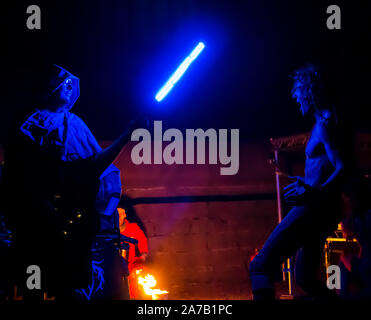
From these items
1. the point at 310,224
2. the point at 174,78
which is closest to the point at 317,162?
the point at 310,224

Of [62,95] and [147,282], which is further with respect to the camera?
[147,282]

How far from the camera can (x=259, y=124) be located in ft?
26.0

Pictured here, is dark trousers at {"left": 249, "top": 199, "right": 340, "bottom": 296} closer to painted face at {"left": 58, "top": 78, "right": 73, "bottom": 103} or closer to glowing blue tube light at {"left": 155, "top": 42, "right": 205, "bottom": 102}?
glowing blue tube light at {"left": 155, "top": 42, "right": 205, "bottom": 102}

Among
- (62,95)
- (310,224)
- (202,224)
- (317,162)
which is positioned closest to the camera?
(310,224)

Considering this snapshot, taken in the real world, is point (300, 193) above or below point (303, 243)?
above

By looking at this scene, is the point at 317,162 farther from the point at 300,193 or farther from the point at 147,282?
the point at 147,282

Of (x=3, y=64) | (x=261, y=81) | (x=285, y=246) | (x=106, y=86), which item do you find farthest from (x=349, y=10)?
(x=3, y=64)

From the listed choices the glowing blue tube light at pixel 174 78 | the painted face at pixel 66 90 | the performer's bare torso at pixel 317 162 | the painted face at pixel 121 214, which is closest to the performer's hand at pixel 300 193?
the performer's bare torso at pixel 317 162

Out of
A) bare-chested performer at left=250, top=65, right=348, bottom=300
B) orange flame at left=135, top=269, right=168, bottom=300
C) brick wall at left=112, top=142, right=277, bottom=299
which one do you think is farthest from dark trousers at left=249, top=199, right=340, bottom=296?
brick wall at left=112, top=142, right=277, bottom=299

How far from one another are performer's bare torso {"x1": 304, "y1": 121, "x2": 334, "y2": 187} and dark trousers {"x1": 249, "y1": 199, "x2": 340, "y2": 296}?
1.00ft

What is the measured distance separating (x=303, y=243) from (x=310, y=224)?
230mm

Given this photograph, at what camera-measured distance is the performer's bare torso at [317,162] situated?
4.06 metres

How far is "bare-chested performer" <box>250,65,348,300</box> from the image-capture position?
386 centimetres

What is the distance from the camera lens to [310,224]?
12.8ft
